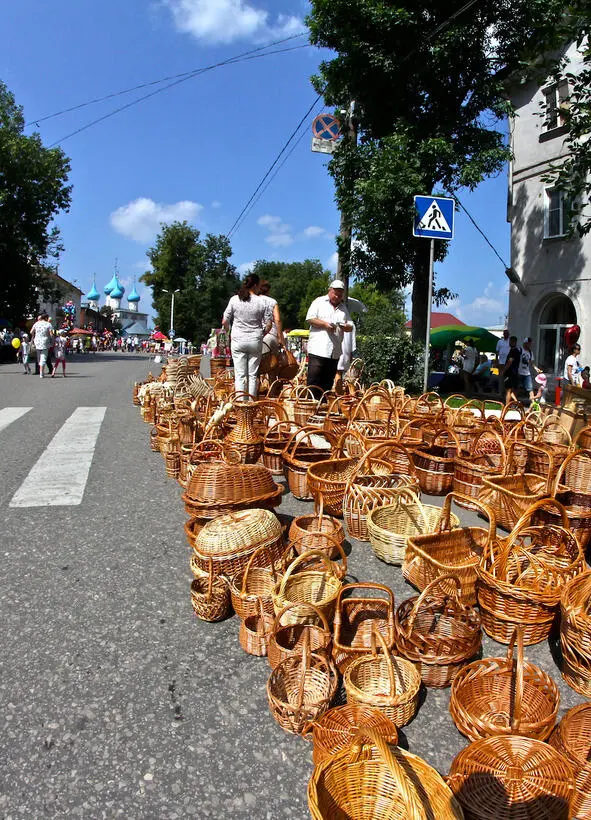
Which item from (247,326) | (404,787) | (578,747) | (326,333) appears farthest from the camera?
(326,333)

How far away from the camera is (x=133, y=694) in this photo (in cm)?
243

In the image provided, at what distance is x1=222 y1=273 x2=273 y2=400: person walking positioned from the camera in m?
6.83

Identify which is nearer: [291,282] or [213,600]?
[213,600]

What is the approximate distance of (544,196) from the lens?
656 inches

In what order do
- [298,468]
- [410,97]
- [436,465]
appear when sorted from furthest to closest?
[410,97], [436,465], [298,468]

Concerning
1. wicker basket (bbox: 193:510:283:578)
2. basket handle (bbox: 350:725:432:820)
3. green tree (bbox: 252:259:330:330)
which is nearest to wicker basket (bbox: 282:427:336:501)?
wicker basket (bbox: 193:510:283:578)

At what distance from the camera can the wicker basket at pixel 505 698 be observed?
6.97ft

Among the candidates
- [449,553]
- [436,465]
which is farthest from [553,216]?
[449,553]

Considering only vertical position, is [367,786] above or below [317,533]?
below

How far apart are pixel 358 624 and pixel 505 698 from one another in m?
A: 0.74

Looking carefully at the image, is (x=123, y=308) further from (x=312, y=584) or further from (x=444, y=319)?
(x=312, y=584)

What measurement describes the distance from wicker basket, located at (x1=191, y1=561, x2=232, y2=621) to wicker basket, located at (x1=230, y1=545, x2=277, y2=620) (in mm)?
56

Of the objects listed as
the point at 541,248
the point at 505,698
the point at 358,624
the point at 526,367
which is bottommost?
the point at 505,698

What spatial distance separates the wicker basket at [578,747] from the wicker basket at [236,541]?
1.65 m
